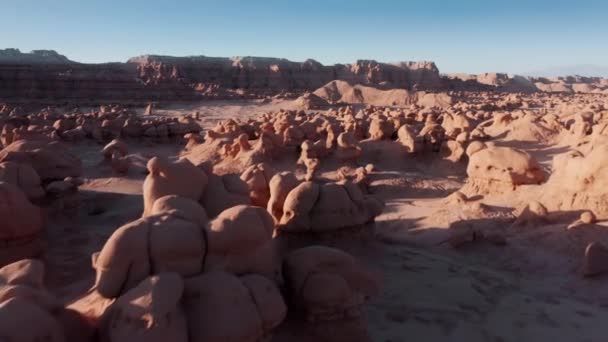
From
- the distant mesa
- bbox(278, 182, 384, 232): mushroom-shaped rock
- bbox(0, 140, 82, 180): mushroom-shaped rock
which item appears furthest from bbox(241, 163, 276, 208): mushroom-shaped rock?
the distant mesa

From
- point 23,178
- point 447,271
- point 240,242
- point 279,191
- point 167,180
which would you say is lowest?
point 447,271

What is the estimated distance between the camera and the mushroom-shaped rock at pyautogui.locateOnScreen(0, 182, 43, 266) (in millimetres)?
4863

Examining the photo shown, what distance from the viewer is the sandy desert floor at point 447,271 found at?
4215 millimetres

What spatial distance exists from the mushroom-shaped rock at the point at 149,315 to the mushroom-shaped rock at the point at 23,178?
14.8 feet

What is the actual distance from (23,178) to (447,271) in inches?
217

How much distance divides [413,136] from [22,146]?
814 centimetres

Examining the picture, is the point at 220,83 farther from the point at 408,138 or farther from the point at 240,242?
the point at 240,242

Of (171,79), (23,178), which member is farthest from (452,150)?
(171,79)

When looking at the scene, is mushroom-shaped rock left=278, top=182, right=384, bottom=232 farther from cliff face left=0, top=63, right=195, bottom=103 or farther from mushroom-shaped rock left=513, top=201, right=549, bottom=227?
cliff face left=0, top=63, right=195, bottom=103

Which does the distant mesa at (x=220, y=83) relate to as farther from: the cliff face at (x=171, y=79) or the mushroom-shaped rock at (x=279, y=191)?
the mushroom-shaped rock at (x=279, y=191)

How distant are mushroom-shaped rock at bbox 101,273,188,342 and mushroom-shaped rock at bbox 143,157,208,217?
172 centimetres

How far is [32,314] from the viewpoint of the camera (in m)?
2.38

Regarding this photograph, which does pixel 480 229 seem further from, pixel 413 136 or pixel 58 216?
pixel 58 216

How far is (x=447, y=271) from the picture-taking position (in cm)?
532
